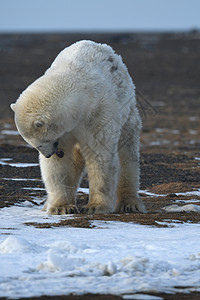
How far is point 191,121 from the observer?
2078cm

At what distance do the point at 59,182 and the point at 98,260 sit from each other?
257 centimetres

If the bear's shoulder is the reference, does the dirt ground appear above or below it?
below

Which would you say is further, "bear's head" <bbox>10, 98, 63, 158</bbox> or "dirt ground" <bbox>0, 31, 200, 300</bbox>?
"dirt ground" <bbox>0, 31, 200, 300</bbox>

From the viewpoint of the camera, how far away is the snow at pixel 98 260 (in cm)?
378

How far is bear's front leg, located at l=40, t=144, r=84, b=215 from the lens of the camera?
6.71 m

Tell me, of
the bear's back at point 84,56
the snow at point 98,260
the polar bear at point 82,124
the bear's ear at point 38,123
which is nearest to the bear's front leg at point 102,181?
the polar bear at point 82,124

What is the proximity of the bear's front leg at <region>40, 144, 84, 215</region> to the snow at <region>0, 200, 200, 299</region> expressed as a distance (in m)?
1.09

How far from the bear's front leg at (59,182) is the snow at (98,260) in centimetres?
109

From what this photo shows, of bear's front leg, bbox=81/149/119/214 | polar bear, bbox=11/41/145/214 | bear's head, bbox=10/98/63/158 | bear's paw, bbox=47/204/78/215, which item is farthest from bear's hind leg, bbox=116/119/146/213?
bear's head, bbox=10/98/63/158

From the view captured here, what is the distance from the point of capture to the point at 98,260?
430 cm

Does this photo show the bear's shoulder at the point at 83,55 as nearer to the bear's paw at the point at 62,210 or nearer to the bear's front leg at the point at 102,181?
the bear's front leg at the point at 102,181

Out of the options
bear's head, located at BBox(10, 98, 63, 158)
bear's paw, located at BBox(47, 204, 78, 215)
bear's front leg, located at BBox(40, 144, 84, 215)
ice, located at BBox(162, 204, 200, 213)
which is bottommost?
ice, located at BBox(162, 204, 200, 213)

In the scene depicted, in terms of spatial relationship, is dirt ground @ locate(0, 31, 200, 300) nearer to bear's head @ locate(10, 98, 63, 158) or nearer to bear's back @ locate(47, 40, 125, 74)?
bear's head @ locate(10, 98, 63, 158)

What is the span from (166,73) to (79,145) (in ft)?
104
